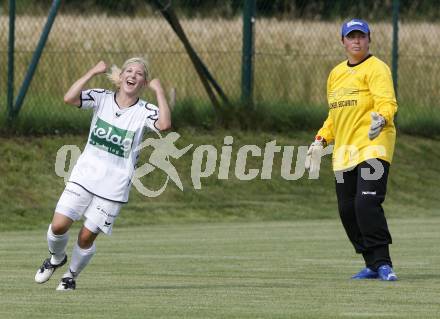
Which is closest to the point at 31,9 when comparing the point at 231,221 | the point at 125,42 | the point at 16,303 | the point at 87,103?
the point at 125,42

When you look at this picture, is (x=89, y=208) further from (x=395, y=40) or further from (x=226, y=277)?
(x=395, y=40)

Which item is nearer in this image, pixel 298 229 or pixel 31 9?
pixel 298 229

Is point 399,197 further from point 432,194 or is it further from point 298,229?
point 298,229

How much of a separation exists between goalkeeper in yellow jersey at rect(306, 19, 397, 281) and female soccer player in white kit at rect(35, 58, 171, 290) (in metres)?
1.63

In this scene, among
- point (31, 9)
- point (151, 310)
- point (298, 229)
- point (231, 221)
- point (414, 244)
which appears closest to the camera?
point (151, 310)

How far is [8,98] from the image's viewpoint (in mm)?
19609

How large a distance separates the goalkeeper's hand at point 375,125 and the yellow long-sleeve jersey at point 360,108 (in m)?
0.18

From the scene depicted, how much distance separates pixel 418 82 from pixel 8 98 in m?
7.98

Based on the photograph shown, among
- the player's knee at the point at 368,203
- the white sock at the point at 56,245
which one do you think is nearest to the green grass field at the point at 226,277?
the white sock at the point at 56,245

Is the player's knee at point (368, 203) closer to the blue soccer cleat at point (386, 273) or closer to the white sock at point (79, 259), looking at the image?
the blue soccer cleat at point (386, 273)

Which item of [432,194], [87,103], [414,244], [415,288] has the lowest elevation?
[432,194]

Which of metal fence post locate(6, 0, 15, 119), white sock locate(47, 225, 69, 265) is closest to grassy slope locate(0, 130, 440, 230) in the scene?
metal fence post locate(6, 0, 15, 119)

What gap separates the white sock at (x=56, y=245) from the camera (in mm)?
10008

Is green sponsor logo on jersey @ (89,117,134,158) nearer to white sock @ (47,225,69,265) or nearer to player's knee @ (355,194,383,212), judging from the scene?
white sock @ (47,225,69,265)
